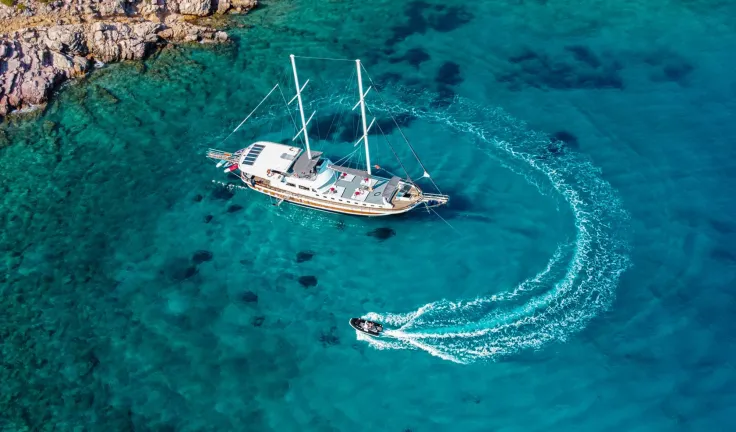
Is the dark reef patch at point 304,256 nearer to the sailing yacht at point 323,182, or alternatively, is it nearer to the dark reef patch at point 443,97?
the sailing yacht at point 323,182

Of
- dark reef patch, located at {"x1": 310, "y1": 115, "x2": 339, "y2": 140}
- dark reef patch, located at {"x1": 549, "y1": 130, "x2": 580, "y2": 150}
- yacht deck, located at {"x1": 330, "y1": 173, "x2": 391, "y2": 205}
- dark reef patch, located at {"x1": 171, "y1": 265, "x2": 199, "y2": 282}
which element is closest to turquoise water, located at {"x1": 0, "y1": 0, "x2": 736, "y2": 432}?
dark reef patch, located at {"x1": 171, "y1": 265, "x2": 199, "y2": 282}

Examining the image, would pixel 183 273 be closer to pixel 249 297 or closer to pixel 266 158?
pixel 249 297

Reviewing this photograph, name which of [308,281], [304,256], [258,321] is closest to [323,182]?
[304,256]

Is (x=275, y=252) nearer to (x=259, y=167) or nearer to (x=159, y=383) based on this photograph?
(x=259, y=167)

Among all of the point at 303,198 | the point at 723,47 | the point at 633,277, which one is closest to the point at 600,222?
the point at 633,277

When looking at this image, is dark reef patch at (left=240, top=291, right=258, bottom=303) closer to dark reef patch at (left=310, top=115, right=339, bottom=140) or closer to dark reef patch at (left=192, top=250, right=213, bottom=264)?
dark reef patch at (left=192, top=250, right=213, bottom=264)
